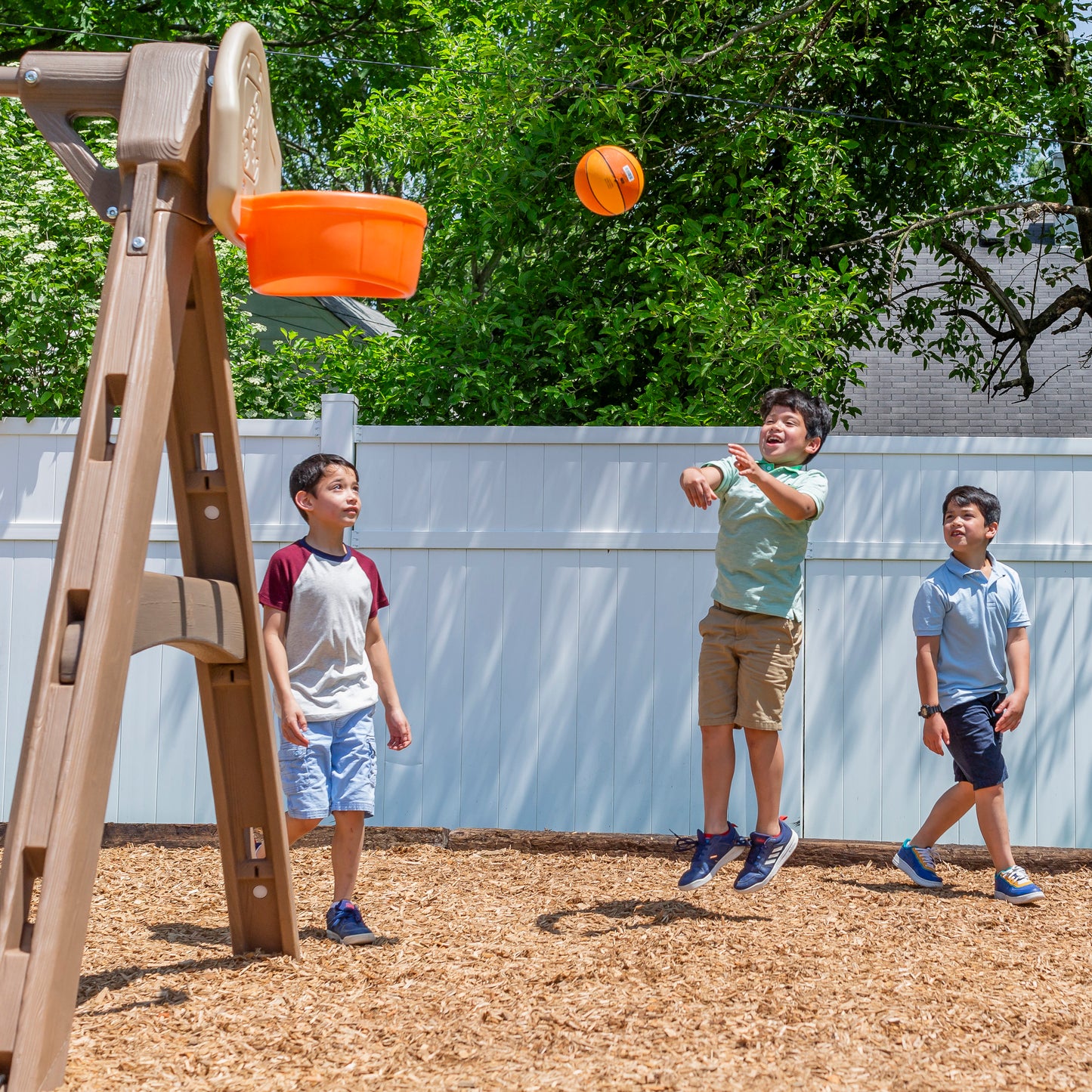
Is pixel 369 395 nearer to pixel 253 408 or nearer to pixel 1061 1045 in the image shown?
pixel 253 408

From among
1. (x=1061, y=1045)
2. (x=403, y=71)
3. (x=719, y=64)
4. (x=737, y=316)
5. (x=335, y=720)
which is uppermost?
(x=403, y=71)

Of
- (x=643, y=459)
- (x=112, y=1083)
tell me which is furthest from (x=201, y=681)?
(x=643, y=459)

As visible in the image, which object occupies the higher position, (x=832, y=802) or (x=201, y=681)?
(x=201, y=681)

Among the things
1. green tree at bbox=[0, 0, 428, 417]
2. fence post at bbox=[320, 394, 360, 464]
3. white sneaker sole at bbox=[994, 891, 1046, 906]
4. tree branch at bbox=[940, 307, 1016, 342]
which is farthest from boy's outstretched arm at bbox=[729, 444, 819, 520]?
tree branch at bbox=[940, 307, 1016, 342]

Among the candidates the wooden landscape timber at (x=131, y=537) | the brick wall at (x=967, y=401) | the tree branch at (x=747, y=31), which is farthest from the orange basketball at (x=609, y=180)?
the brick wall at (x=967, y=401)

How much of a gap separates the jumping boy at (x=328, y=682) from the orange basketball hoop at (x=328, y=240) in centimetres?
116

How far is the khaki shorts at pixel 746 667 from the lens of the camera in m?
3.66

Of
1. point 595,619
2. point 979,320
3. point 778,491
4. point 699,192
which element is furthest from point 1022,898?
point 979,320

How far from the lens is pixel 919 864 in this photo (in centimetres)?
420

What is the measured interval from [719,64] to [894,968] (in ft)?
14.1

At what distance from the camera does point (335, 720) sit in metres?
3.36

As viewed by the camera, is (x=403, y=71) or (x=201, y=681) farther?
(x=403, y=71)

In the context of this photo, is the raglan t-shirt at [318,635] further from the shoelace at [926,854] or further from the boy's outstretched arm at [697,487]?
the shoelace at [926,854]

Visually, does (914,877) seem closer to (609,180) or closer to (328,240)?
(609,180)
